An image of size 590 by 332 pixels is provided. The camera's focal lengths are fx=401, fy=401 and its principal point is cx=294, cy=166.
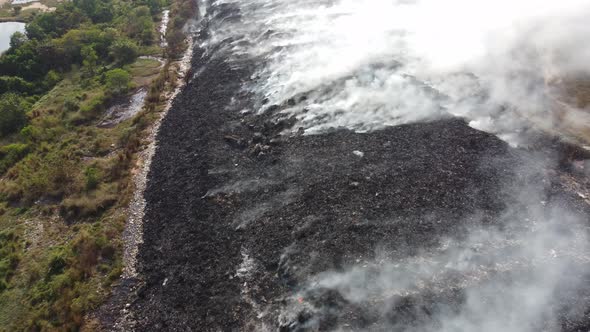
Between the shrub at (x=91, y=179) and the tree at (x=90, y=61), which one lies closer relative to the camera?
the shrub at (x=91, y=179)

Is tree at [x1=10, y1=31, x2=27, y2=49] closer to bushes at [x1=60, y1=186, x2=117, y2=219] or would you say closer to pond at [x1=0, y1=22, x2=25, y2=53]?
pond at [x1=0, y1=22, x2=25, y2=53]

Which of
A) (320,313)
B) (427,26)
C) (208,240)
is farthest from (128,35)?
(320,313)

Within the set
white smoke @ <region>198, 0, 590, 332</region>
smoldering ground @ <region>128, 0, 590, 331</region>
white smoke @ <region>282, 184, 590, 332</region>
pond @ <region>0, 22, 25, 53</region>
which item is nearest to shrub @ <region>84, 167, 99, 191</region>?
smoldering ground @ <region>128, 0, 590, 331</region>

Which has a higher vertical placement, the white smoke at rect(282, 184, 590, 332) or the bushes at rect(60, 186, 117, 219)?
the white smoke at rect(282, 184, 590, 332)

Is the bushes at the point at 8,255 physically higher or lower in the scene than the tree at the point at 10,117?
lower

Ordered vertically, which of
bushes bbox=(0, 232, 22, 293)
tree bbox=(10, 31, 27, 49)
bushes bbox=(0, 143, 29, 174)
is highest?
tree bbox=(10, 31, 27, 49)

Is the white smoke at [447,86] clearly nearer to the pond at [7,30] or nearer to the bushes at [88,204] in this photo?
the bushes at [88,204]

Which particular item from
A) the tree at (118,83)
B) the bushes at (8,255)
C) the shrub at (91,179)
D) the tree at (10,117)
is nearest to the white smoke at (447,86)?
the tree at (118,83)
